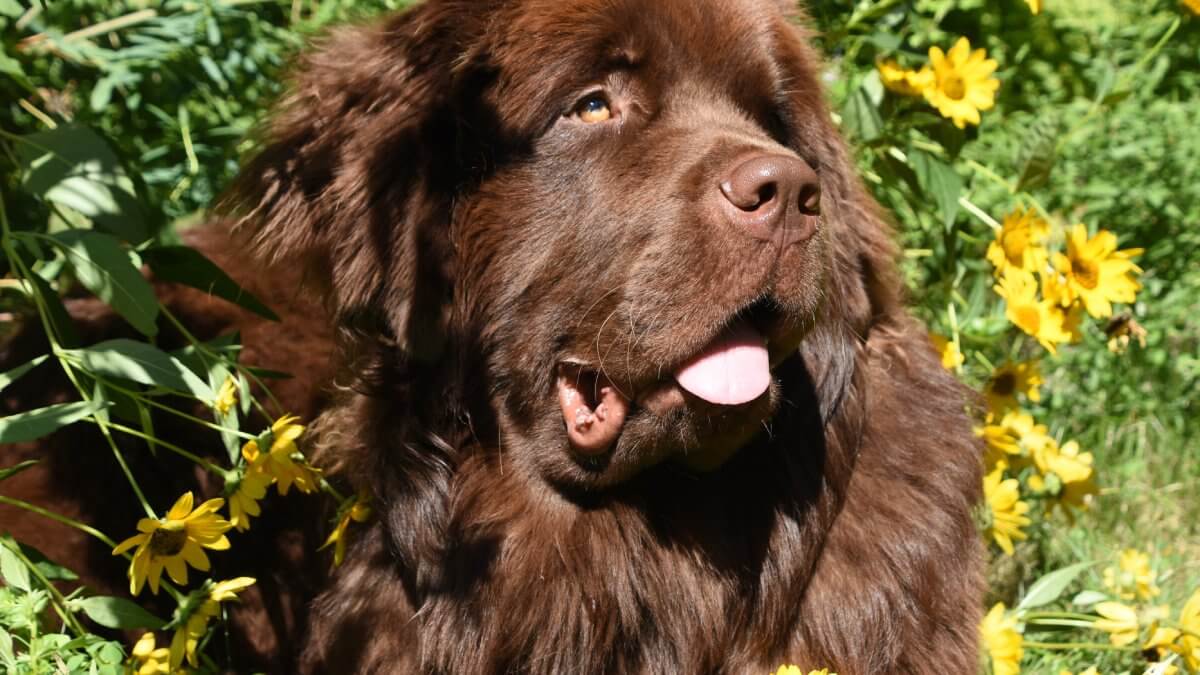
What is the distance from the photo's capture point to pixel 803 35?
316cm

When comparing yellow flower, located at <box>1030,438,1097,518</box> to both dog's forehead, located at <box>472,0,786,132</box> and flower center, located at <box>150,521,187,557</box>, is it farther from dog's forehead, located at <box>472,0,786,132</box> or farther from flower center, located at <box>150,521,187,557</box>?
flower center, located at <box>150,521,187,557</box>

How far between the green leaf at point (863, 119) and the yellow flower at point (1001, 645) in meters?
1.26

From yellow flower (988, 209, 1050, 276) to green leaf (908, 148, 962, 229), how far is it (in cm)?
13

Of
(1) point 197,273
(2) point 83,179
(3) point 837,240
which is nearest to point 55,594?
(1) point 197,273

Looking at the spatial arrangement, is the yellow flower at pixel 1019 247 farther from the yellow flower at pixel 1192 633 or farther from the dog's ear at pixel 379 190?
the dog's ear at pixel 379 190

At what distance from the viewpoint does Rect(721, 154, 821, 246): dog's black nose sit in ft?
8.05

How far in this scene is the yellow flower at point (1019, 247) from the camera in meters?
3.49

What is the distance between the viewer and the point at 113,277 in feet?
9.49

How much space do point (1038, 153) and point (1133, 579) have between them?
1099 mm

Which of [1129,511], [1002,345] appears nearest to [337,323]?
[1002,345]

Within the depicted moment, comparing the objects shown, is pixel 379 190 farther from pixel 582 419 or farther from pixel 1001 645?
pixel 1001 645

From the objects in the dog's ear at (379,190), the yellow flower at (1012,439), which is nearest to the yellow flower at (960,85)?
the yellow flower at (1012,439)

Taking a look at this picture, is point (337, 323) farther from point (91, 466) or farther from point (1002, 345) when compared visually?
point (1002, 345)

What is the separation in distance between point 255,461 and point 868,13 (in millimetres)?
2002
